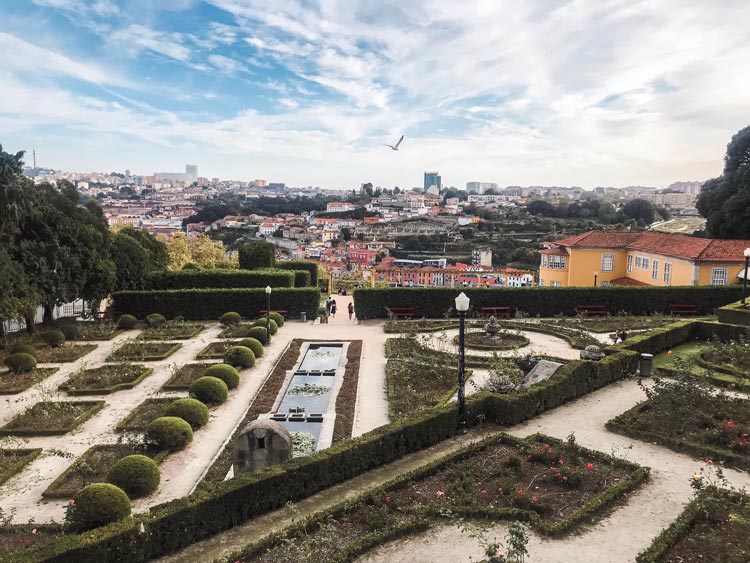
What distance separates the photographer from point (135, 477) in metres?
10.3

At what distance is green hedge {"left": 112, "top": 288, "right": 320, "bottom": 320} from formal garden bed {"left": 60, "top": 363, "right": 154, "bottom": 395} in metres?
8.95

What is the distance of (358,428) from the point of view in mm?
13477

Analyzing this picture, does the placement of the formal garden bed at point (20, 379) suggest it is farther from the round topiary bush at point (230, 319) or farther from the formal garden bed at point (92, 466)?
Result: the round topiary bush at point (230, 319)

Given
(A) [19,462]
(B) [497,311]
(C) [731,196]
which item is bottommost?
(A) [19,462]

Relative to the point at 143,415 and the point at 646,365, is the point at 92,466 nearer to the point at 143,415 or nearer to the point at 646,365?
the point at 143,415

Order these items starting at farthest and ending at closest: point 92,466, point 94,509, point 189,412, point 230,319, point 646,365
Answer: point 230,319
point 646,365
point 189,412
point 92,466
point 94,509

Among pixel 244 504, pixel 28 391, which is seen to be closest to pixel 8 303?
pixel 28 391

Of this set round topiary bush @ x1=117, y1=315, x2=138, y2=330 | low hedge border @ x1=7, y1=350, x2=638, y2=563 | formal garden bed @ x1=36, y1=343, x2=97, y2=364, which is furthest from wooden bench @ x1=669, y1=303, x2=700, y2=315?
formal garden bed @ x1=36, y1=343, x2=97, y2=364

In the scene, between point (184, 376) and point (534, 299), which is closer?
point (184, 376)

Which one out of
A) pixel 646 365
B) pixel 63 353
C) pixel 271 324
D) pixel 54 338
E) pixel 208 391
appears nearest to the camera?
pixel 208 391

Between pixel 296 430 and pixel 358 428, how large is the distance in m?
1.44

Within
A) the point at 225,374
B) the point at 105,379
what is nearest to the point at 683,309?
the point at 225,374

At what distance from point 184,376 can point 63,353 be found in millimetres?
→ 6078

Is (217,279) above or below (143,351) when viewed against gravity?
above
